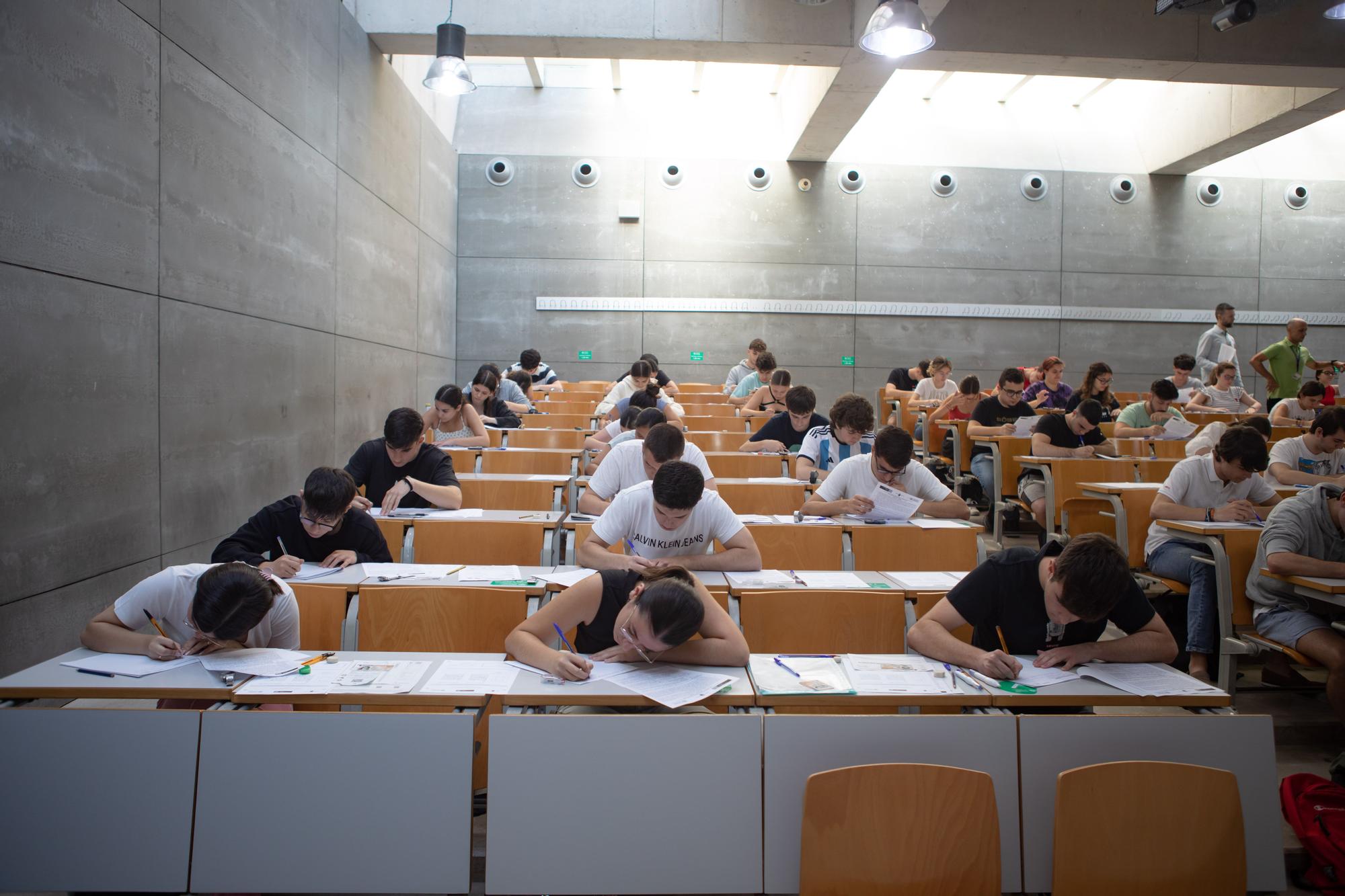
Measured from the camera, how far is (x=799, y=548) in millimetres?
3719

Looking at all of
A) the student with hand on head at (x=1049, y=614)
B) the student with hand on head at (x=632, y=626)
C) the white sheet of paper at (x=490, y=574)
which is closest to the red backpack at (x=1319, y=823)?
the student with hand on head at (x=1049, y=614)

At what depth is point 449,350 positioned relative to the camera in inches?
459

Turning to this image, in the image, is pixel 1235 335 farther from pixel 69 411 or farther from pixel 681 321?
pixel 69 411

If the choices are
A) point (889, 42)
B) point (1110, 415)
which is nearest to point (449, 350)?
point (889, 42)

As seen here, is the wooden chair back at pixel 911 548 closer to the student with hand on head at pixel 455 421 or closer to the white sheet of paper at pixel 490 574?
the white sheet of paper at pixel 490 574

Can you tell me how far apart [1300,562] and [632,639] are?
2671mm

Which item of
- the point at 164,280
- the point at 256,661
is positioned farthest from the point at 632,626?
the point at 164,280

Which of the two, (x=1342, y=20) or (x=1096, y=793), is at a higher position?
(x=1342, y=20)

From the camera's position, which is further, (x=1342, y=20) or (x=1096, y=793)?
(x=1342, y=20)

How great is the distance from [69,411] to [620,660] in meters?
3.00

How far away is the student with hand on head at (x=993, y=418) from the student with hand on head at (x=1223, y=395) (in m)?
3.04

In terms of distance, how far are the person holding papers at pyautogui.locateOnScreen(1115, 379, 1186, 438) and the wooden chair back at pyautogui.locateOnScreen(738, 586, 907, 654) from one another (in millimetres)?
5167

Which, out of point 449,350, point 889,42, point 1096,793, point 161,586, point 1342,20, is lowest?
point 1096,793

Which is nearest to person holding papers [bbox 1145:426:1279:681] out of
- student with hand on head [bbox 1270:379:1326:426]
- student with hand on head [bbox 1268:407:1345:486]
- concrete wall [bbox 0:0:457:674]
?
student with hand on head [bbox 1268:407:1345:486]
